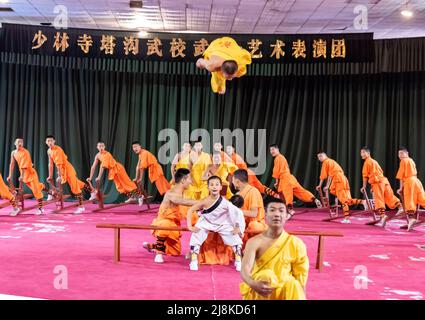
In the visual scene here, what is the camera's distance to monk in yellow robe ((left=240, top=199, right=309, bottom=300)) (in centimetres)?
282

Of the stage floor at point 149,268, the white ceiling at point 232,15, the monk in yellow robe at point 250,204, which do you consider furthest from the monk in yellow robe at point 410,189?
the monk in yellow robe at point 250,204

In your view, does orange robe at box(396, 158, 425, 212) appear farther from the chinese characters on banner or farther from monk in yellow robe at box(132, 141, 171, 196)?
monk in yellow robe at box(132, 141, 171, 196)

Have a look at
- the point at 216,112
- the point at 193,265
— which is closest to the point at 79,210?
the point at 216,112

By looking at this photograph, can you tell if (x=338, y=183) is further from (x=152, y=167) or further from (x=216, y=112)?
(x=216, y=112)

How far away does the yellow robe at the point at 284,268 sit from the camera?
9.27 feet

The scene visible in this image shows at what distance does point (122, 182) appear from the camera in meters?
9.86

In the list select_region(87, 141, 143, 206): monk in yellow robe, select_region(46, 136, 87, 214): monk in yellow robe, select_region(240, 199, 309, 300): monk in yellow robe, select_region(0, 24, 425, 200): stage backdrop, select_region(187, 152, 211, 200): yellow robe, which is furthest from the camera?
select_region(0, 24, 425, 200): stage backdrop

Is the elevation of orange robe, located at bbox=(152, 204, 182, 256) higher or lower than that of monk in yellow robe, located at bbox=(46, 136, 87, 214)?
lower

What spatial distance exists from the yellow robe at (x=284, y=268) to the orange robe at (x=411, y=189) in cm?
571

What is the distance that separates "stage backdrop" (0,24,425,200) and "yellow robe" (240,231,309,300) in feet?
27.0

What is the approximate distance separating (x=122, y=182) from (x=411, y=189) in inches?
175

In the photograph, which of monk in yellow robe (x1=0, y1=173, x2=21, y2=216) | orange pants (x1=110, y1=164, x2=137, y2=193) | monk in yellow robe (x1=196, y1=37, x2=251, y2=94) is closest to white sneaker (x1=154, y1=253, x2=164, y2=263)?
monk in yellow robe (x1=196, y1=37, x2=251, y2=94)

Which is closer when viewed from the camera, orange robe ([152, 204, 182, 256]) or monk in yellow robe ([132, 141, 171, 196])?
A: orange robe ([152, 204, 182, 256])

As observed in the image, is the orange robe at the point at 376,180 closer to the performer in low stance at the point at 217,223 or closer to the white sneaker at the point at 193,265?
the performer in low stance at the point at 217,223
